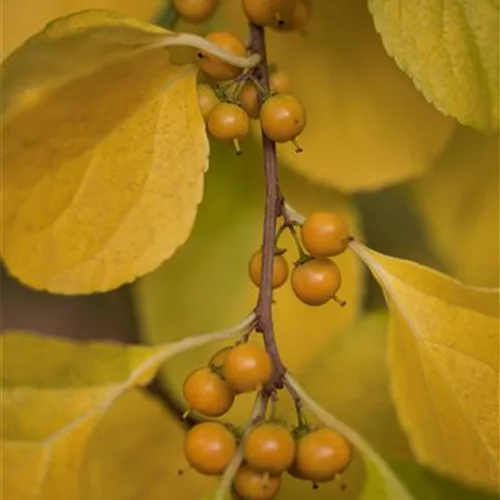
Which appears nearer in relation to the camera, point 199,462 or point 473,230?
point 199,462

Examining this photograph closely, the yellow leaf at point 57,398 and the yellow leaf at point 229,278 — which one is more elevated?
the yellow leaf at point 57,398

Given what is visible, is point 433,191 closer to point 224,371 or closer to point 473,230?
point 473,230

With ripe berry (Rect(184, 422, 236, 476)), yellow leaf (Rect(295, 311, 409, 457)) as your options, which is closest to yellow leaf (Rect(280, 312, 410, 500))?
yellow leaf (Rect(295, 311, 409, 457))

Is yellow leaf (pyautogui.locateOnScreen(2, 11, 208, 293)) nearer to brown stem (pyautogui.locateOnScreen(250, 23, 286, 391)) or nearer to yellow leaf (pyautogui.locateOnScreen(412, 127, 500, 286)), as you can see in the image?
brown stem (pyautogui.locateOnScreen(250, 23, 286, 391))

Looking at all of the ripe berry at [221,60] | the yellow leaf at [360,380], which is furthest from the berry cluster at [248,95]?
the yellow leaf at [360,380]

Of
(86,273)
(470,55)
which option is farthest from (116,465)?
(470,55)

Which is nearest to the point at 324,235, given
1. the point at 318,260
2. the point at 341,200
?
the point at 318,260

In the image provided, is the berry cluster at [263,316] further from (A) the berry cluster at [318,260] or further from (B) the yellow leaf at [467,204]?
(B) the yellow leaf at [467,204]
